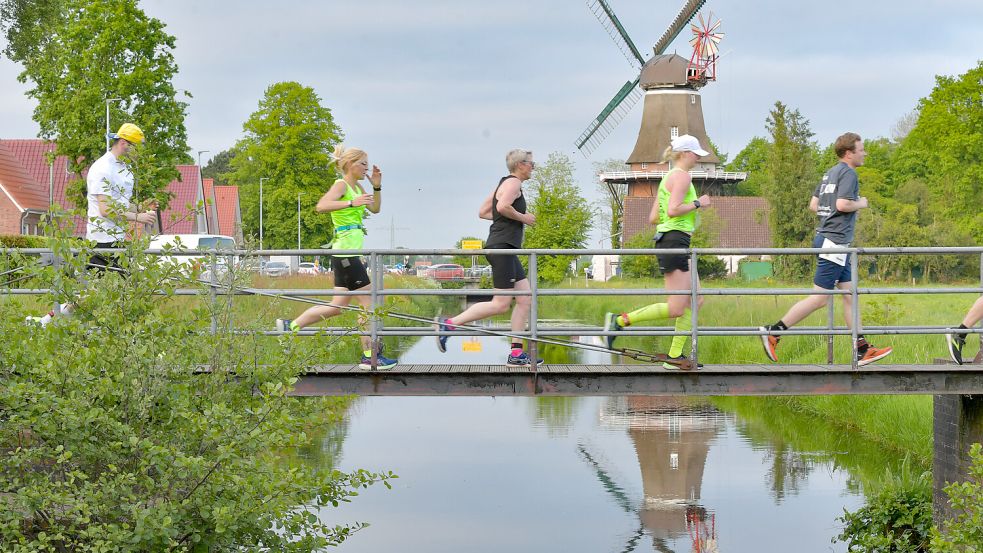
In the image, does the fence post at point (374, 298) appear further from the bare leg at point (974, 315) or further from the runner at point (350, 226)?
the bare leg at point (974, 315)

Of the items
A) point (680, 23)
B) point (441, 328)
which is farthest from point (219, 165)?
point (441, 328)

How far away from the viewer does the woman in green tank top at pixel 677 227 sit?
925 centimetres

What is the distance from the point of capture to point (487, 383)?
30.5ft

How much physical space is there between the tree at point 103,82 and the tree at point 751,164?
2372 inches

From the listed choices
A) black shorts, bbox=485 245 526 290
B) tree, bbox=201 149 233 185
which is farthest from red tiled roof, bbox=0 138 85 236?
tree, bbox=201 149 233 185

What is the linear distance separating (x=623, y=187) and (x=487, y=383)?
6347cm

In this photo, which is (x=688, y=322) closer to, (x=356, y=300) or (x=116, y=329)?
(x=356, y=300)

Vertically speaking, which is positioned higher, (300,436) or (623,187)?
(623,187)

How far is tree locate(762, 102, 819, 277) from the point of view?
2344 inches

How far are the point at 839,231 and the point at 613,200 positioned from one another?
212ft

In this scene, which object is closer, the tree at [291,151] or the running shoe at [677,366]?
the running shoe at [677,366]

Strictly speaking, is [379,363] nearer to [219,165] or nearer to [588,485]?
[588,485]

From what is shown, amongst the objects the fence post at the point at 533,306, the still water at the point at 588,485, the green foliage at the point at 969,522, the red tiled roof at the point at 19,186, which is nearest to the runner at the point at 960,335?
the green foliage at the point at 969,522

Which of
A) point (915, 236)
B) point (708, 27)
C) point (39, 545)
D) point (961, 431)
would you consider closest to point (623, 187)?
point (708, 27)
